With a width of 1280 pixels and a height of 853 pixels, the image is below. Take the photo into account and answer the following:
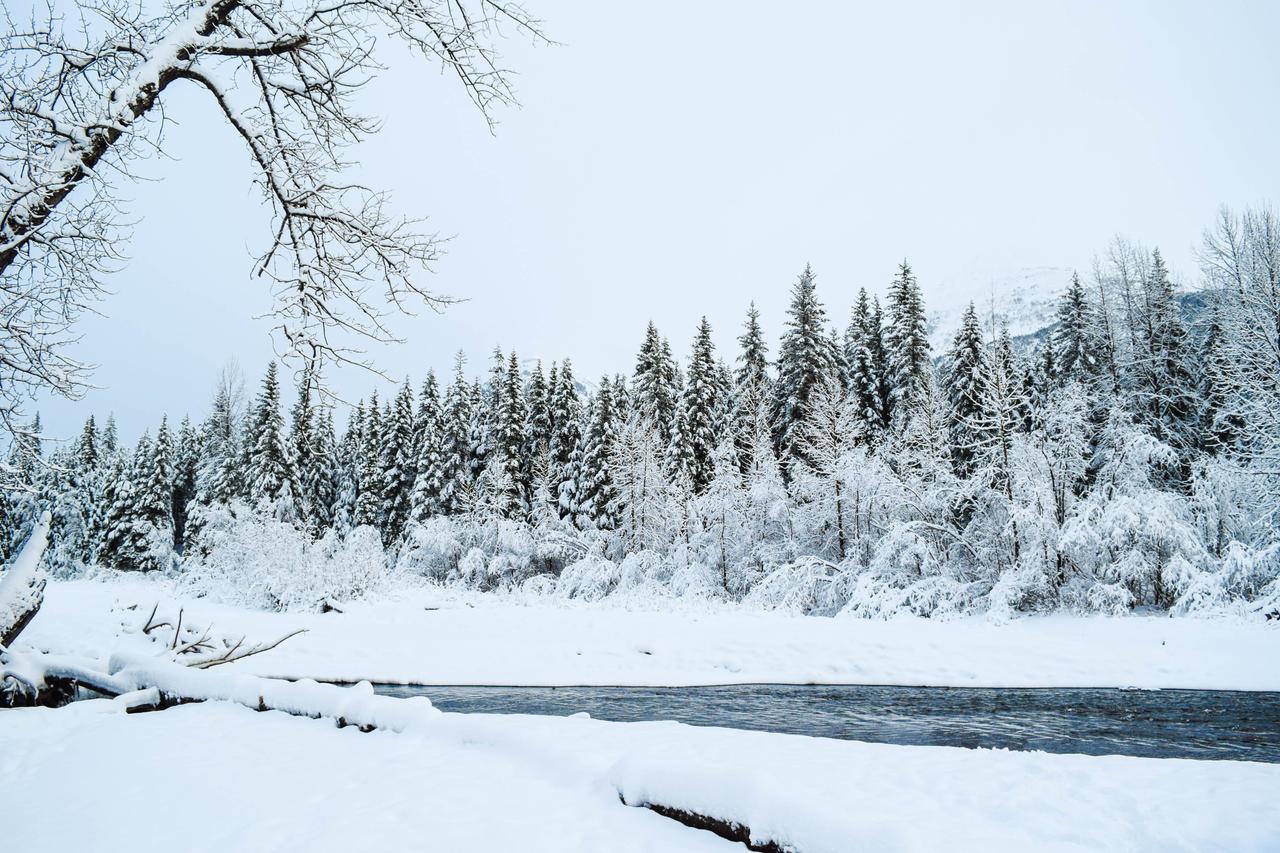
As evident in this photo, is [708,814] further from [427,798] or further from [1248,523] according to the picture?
[1248,523]

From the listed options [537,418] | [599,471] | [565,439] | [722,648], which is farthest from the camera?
[537,418]

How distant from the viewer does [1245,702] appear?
12.3m

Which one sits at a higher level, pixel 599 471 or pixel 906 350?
pixel 906 350

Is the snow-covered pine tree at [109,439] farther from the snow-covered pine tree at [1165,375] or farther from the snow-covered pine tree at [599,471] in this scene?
the snow-covered pine tree at [1165,375]

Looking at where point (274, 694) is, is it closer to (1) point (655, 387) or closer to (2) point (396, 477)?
(1) point (655, 387)

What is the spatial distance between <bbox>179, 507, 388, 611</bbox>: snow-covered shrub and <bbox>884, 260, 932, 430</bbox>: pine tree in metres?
23.6

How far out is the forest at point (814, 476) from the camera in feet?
70.5

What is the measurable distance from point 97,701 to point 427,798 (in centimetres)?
634

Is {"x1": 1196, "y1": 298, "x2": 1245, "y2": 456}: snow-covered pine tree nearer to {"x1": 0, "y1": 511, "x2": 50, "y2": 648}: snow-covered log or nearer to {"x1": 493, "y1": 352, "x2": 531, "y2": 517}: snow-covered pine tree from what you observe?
{"x1": 493, "y1": 352, "x2": 531, "y2": 517}: snow-covered pine tree

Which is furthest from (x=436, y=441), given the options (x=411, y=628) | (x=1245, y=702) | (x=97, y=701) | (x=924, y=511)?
(x=1245, y=702)

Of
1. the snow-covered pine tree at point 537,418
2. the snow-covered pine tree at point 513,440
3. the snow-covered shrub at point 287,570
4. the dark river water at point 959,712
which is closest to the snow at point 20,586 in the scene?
the dark river water at point 959,712

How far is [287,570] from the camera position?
2366cm

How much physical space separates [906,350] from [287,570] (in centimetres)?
2887

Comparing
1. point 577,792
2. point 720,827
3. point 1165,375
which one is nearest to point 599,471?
point 1165,375
